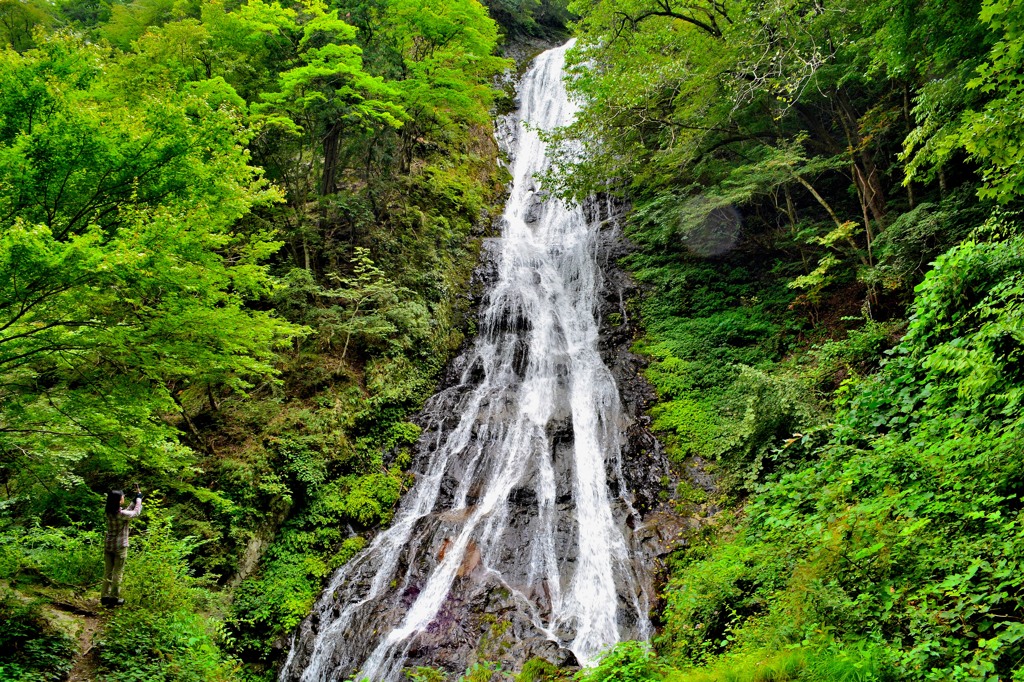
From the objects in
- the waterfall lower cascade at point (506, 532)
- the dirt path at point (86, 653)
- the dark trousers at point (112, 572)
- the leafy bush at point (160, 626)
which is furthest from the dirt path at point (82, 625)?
the waterfall lower cascade at point (506, 532)

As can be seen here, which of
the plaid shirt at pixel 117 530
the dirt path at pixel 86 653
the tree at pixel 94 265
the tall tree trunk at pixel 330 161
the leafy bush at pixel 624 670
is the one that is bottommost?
the dirt path at pixel 86 653

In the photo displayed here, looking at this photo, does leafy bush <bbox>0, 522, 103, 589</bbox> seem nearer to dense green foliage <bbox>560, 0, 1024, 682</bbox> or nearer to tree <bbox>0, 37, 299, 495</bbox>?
tree <bbox>0, 37, 299, 495</bbox>

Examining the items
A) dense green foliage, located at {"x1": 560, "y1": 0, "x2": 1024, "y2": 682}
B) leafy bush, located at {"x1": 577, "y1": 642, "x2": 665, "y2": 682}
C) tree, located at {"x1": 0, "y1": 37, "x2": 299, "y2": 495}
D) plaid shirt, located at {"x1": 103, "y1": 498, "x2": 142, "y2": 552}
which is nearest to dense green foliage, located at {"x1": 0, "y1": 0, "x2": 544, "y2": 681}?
tree, located at {"x1": 0, "y1": 37, "x2": 299, "y2": 495}

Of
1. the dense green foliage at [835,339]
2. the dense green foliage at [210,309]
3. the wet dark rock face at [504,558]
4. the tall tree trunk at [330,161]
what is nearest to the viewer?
the dense green foliage at [835,339]

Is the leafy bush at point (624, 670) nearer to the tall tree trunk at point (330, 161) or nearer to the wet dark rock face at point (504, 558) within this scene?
the wet dark rock face at point (504, 558)

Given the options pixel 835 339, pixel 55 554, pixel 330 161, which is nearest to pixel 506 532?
pixel 55 554

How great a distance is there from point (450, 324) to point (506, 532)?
23.6 feet

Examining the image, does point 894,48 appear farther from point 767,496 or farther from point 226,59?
point 226,59

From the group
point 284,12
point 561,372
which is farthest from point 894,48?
point 284,12

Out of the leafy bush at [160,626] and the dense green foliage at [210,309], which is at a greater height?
the dense green foliage at [210,309]

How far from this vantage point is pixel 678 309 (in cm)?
1481

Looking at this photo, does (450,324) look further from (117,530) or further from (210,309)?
(117,530)

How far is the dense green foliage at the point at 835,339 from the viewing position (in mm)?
3777

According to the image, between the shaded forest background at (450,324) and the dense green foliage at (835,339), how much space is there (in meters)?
0.05
